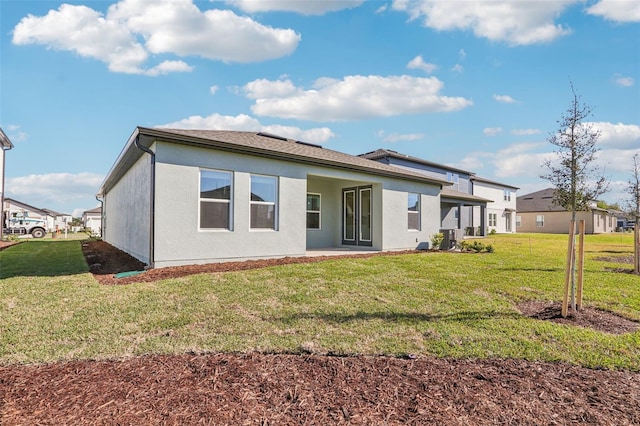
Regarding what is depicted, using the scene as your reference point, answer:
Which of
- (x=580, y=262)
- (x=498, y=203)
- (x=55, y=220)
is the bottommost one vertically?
(x=580, y=262)

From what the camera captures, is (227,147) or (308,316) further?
(227,147)

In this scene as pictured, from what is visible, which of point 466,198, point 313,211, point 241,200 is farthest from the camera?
point 466,198

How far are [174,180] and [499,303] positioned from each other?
7.29 meters

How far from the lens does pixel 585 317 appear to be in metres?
4.88

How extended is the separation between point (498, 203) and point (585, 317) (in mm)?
35537

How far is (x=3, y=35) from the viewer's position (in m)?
9.73

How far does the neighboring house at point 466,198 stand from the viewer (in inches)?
971

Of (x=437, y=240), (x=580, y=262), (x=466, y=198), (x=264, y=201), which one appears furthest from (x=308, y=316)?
(x=466, y=198)

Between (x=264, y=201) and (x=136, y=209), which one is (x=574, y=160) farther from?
(x=136, y=209)

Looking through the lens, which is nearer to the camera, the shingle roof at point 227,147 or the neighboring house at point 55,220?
the shingle roof at point 227,147

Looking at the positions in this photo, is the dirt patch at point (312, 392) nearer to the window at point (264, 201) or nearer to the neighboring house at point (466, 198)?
the window at point (264, 201)

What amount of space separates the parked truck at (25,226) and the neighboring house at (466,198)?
2694 cm

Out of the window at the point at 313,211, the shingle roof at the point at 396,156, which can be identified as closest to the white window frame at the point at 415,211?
the window at the point at 313,211

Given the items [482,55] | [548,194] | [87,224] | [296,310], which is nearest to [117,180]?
[296,310]
